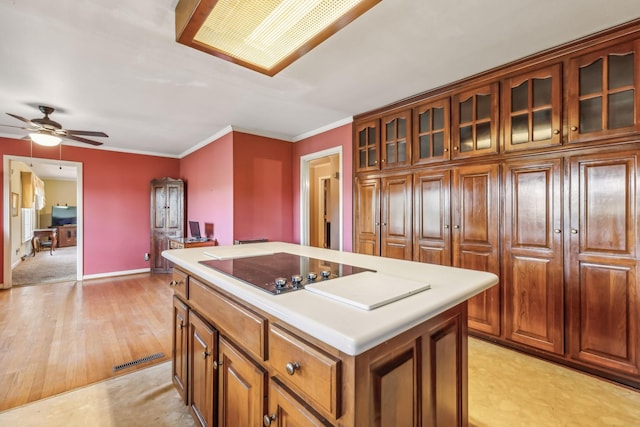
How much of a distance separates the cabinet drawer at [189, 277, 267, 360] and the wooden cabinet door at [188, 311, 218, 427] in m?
0.07

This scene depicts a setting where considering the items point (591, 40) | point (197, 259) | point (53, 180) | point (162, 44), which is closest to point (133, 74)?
point (162, 44)

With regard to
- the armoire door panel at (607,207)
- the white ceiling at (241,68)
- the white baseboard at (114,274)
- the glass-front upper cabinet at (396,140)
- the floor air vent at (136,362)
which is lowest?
the floor air vent at (136,362)

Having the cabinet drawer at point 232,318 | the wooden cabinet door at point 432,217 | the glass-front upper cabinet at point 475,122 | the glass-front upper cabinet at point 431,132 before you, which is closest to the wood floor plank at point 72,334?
the cabinet drawer at point 232,318

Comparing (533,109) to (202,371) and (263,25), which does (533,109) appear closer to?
(263,25)

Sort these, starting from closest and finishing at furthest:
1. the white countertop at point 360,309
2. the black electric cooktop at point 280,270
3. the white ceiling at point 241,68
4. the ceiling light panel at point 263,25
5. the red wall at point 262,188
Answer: the white countertop at point 360,309 → the black electric cooktop at point 280,270 → the ceiling light panel at point 263,25 → the white ceiling at point 241,68 → the red wall at point 262,188

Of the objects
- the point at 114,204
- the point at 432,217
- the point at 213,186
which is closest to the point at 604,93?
the point at 432,217

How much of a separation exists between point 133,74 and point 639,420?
13.9ft

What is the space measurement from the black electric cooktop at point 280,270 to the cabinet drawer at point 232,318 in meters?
0.11

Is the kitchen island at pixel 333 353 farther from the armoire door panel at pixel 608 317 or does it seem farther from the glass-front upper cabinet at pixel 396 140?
the glass-front upper cabinet at pixel 396 140

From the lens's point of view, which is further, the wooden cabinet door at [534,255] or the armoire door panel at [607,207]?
the wooden cabinet door at [534,255]

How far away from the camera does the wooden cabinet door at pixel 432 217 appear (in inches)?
108

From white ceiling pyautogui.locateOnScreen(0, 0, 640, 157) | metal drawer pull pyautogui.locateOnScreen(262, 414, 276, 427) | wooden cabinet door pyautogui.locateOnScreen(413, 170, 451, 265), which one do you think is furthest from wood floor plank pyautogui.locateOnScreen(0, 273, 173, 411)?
wooden cabinet door pyautogui.locateOnScreen(413, 170, 451, 265)

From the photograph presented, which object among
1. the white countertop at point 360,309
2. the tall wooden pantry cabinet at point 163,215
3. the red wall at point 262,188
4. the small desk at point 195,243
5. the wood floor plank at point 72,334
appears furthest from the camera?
the tall wooden pantry cabinet at point 163,215

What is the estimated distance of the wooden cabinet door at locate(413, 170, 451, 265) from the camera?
2.74 metres
